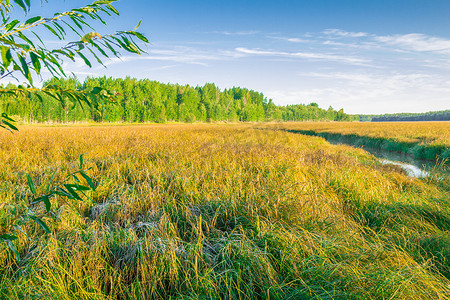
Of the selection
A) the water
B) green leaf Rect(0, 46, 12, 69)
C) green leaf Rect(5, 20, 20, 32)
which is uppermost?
green leaf Rect(5, 20, 20, 32)

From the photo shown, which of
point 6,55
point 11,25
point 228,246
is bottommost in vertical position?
point 228,246

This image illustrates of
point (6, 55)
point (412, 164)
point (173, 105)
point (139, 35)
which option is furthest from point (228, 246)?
point (173, 105)

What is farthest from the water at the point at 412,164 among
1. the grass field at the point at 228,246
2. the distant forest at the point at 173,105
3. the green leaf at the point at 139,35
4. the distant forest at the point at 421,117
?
the distant forest at the point at 421,117

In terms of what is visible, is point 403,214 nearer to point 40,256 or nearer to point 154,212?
point 154,212

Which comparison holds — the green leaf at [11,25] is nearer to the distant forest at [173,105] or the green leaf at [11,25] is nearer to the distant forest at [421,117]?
the distant forest at [173,105]

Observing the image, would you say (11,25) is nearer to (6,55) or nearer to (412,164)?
(6,55)

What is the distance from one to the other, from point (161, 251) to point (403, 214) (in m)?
3.47

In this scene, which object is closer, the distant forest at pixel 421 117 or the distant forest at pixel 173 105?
the distant forest at pixel 173 105

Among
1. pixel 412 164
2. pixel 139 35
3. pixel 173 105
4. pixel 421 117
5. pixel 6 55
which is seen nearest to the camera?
pixel 6 55

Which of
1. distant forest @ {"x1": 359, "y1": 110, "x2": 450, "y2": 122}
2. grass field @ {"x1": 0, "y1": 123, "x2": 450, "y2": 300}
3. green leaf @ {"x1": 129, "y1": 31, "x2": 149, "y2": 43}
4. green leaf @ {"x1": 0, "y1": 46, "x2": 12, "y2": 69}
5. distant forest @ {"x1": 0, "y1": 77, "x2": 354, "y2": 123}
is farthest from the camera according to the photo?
distant forest @ {"x1": 359, "y1": 110, "x2": 450, "y2": 122}

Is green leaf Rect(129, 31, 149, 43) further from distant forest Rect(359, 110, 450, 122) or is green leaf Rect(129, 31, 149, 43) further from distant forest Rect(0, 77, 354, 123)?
distant forest Rect(359, 110, 450, 122)

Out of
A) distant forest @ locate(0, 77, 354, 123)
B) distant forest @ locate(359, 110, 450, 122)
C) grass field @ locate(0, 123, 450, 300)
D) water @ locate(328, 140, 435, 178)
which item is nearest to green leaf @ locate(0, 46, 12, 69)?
grass field @ locate(0, 123, 450, 300)

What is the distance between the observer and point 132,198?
3336mm

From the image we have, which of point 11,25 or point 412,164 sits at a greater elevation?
point 11,25
